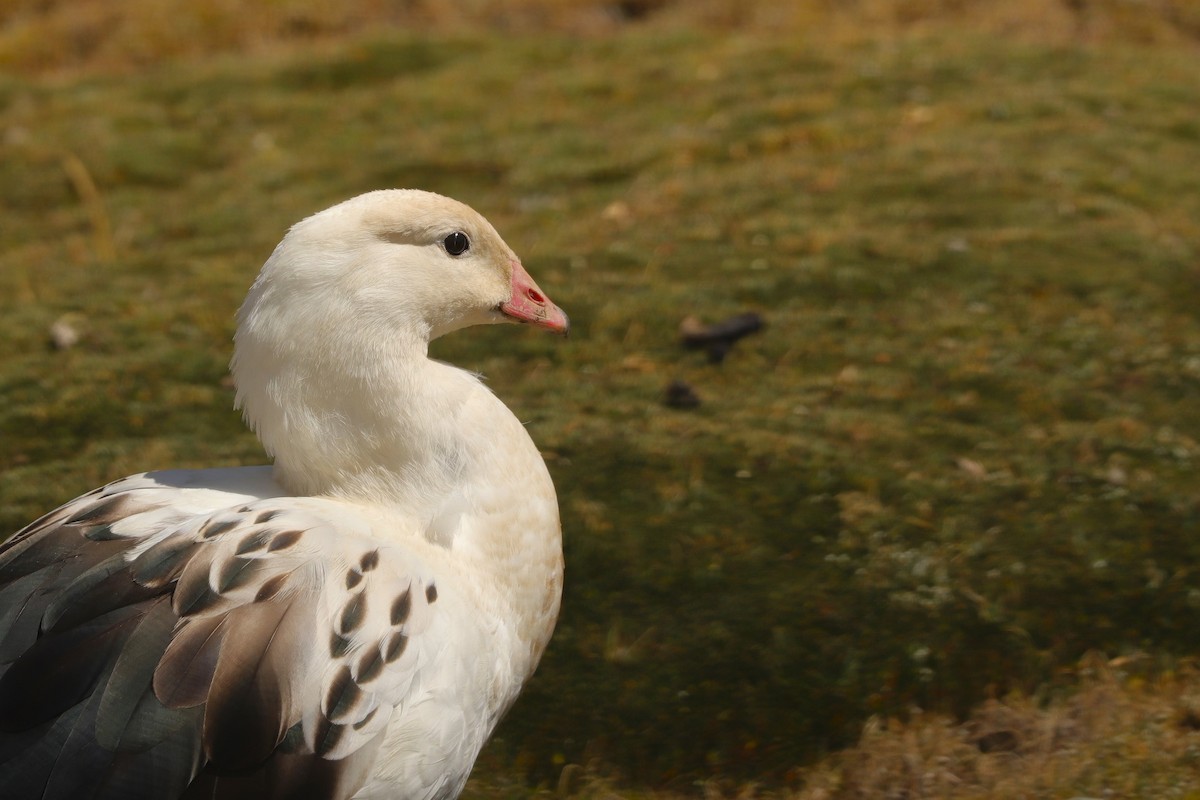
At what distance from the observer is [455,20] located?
1777 cm

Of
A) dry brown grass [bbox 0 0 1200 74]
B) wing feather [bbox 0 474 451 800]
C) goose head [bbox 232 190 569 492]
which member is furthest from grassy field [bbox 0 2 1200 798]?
goose head [bbox 232 190 569 492]

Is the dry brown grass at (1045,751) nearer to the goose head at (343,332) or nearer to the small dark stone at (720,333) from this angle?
the goose head at (343,332)

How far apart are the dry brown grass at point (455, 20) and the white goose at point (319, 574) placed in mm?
12478

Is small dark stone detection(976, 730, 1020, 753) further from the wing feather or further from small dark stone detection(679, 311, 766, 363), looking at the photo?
small dark stone detection(679, 311, 766, 363)

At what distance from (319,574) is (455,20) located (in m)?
14.8

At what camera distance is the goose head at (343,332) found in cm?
425

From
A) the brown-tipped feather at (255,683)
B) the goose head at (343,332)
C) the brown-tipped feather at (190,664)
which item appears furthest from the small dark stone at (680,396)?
the brown-tipped feather at (190,664)

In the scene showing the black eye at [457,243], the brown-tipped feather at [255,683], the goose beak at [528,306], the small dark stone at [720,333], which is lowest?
the small dark stone at [720,333]

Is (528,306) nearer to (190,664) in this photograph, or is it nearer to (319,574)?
(319,574)

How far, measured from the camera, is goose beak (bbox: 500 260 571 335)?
191 inches

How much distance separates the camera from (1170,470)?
666cm

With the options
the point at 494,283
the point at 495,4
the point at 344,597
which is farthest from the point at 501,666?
the point at 495,4

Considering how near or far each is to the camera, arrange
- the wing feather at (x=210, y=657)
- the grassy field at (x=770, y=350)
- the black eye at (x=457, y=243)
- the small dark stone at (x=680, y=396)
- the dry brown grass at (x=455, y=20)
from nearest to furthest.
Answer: the wing feather at (x=210, y=657) → the black eye at (x=457, y=243) → the grassy field at (x=770, y=350) → the small dark stone at (x=680, y=396) → the dry brown grass at (x=455, y=20)

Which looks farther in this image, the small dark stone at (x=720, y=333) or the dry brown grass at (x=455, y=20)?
the dry brown grass at (x=455, y=20)
